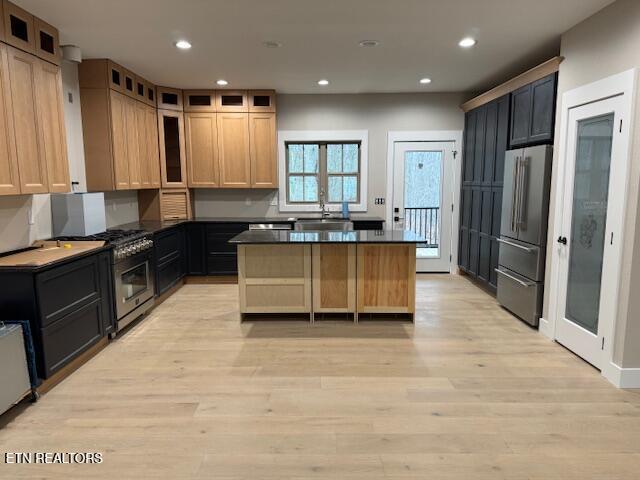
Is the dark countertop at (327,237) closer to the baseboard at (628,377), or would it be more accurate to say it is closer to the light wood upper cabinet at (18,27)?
the baseboard at (628,377)

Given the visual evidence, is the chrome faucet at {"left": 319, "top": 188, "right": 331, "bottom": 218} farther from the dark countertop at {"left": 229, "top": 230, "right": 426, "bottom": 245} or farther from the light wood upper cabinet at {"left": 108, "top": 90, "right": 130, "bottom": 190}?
the light wood upper cabinet at {"left": 108, "top": 90, "right": 130, "bottom": 190}

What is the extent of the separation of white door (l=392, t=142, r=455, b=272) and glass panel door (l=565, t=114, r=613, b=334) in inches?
112

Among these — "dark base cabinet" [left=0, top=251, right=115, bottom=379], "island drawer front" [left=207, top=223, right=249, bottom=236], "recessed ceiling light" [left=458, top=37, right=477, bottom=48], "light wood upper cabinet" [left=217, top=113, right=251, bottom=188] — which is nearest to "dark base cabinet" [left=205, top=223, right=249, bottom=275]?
"island drawer front" [left=207, top=223, right=249, bottom=236]

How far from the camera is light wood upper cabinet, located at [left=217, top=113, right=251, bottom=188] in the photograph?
580cm

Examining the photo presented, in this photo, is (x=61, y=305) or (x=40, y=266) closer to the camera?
(x=40, y=266)

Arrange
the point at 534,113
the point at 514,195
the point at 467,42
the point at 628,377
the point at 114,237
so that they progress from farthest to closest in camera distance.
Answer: the point at 514,195
the point at 534,113
the point at 114,237
the point at 467,42
the point at 628,377

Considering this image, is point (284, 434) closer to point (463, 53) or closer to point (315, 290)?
point (315, 290)

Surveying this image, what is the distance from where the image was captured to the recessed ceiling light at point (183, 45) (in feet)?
12.2

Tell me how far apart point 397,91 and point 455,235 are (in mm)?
2322

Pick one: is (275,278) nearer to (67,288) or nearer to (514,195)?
(67,288)

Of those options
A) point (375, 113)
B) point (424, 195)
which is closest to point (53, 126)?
point (375, 113)

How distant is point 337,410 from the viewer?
257cm

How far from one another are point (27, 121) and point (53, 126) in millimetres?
314

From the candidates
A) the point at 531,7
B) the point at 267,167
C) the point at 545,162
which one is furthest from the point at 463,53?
the point at 267,167
